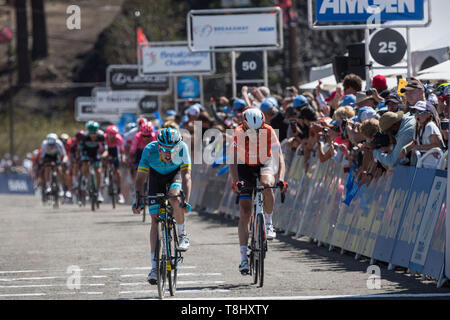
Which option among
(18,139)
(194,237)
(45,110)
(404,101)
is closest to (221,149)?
(194,237)

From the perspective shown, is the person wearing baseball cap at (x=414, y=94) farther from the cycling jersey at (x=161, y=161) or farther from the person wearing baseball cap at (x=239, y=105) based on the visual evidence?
the person wearing baseball cap at (x=239, y=105)

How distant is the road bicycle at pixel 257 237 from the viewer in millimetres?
11820

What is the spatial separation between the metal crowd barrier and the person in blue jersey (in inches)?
94.4

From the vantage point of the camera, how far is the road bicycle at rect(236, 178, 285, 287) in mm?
11820

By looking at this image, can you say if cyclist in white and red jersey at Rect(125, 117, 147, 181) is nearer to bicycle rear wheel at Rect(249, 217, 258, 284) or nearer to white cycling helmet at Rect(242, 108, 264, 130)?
white cycling helmet at Rect(242, 108, 264, 130)

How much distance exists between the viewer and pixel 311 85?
2250 centimetres

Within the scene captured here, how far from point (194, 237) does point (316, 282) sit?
671cm

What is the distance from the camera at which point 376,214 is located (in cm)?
1345

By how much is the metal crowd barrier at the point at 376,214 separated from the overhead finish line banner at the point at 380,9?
2.59 meters

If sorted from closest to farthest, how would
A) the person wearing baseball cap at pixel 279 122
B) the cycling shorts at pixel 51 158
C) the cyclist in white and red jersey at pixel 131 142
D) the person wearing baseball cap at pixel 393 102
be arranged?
1. the person wearing baseball cap at pixel 393 102
2. the person wearing baseball cap at pixel 279 122
3. the cyclist in white and red jersey at pixel 131 142
4. the cycling shorts at pixel 51 158

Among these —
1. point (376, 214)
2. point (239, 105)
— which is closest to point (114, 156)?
point (239, 105)

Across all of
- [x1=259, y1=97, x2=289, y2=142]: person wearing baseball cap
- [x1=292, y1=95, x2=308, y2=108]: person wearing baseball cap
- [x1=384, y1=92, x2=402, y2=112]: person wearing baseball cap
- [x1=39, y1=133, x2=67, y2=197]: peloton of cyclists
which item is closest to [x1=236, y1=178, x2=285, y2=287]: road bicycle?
[x1=384, y1=92, x2=402, y2=112]: person wearing baseball cap

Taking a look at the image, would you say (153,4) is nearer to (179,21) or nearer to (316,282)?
(179,21)

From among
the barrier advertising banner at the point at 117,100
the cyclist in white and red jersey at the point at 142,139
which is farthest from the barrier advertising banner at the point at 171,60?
the cyclist in white and red jersey at the point at 142,139
